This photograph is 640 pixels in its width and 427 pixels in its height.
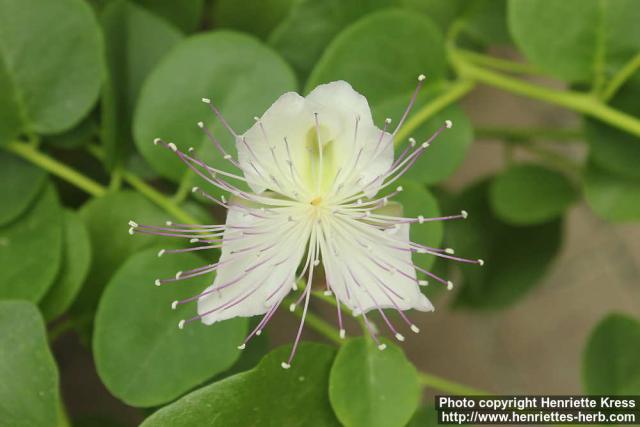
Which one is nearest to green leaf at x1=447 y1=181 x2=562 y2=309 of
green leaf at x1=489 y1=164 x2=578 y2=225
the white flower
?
green leaf at x1=489 y1=164 x2=578 y2=225

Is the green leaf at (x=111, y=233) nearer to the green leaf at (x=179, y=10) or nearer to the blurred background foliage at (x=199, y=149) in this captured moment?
the blurred background foliage at (x=199, y=149)

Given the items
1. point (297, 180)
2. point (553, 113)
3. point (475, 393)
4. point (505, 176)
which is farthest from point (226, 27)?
point (553, 113)

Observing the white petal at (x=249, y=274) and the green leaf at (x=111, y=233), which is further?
the green leaf at (x=111, y=233)

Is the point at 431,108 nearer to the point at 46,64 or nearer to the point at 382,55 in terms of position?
the point at 382,55

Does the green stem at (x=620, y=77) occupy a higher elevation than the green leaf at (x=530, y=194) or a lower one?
higher

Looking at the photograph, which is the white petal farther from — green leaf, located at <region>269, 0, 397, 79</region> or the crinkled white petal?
green leaf, located at <region>269, 0, 397, 79</region>

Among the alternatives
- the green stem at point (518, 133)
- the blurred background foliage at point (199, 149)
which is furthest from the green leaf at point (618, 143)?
the green stem at point (518, 133)
